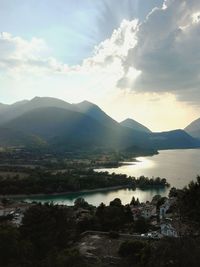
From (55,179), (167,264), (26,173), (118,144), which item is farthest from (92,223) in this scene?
(118,144)

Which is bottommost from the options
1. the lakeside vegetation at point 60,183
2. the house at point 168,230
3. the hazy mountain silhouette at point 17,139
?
the lakeside vegetation at point 60,183

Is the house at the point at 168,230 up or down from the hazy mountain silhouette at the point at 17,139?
down

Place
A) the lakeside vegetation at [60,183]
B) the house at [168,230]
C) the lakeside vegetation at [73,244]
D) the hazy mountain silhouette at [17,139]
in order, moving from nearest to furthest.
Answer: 1. the lakeside vegetation at [73,244]
2. the house at [168,230]
3. the lakeside vegetation at [60,183]
4. the hazy mountain silhouette at [17,139]

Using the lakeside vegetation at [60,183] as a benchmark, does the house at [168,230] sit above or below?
above

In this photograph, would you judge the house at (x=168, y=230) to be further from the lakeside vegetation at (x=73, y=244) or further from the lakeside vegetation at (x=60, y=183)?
the lakeside vegetation at (x=60, y=183)

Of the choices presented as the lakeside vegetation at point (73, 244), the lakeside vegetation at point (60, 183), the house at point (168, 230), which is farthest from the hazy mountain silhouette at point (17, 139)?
the lakeside vegetation at point (73, 244)

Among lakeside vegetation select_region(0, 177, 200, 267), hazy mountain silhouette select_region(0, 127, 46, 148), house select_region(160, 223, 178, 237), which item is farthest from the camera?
hazy mountain silhouette select_region(0, 127, 46, 148)

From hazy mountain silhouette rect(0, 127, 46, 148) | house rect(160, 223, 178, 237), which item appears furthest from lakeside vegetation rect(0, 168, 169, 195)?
hazy mountain silhouette rect(0, 127, 46, 148)

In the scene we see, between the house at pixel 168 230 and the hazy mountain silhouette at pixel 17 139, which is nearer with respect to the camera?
the house at pixel 168 230

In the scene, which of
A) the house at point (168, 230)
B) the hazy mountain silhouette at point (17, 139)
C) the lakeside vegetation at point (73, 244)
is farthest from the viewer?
the hazy mountain silhouette at point (17, 139)

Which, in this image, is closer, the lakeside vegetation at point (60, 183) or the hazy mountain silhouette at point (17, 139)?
the lakeside vegetation at point (60, 183)

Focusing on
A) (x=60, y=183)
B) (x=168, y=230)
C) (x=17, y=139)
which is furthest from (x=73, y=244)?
(x=17, y=139)

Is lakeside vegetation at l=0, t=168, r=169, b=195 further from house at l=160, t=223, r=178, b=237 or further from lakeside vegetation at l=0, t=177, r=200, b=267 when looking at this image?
house at l=160, t=223, r=178, b=237
